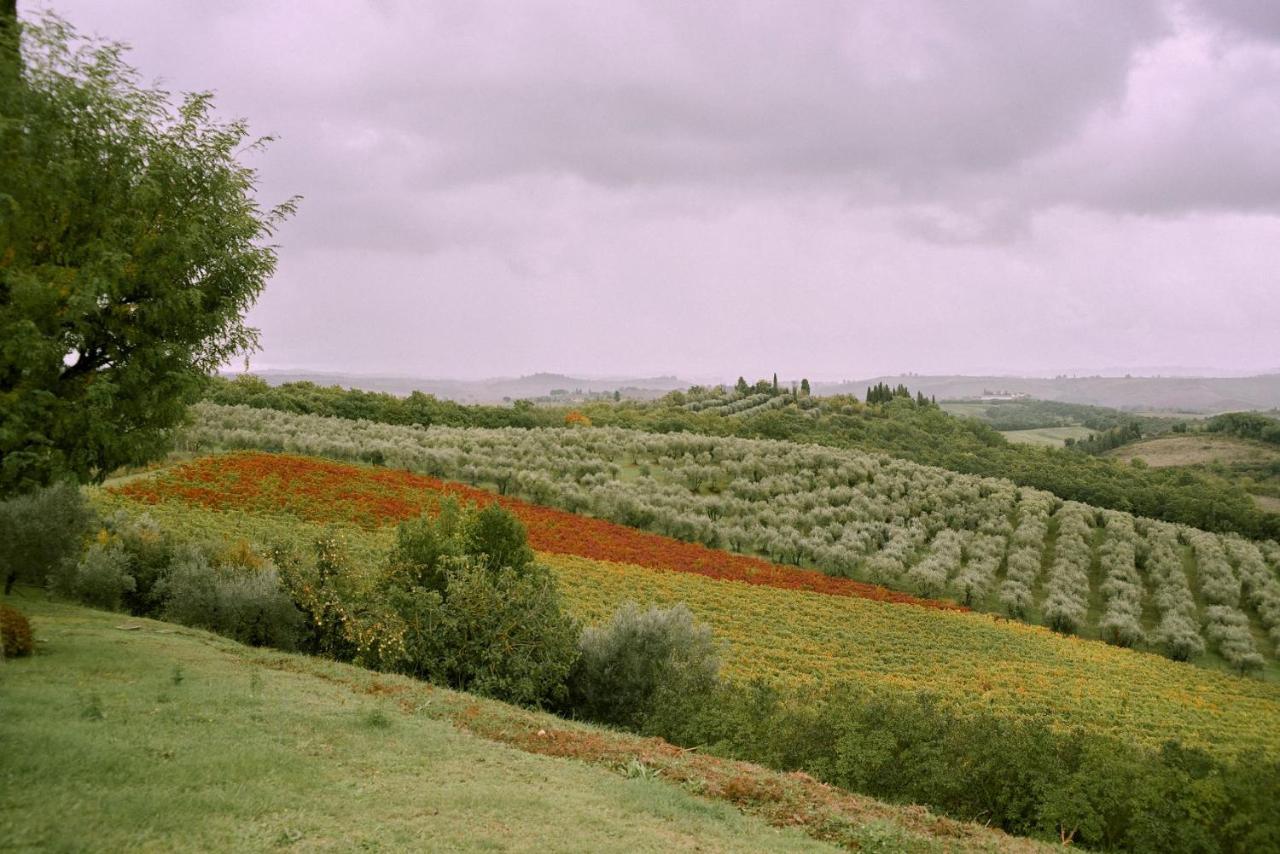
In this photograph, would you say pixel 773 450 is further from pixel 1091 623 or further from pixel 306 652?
pixel 306 652

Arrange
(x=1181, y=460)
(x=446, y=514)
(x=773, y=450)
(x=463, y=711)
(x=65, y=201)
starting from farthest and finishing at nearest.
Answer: (x=1181, y=460) → (x=773, y=450) → (x=446, y=514) → (x=463, y=711) → (x=65, y=201)

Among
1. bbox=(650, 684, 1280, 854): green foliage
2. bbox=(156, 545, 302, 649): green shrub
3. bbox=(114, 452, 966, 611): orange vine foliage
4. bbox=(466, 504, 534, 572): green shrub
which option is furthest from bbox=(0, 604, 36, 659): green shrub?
bbox=(114, 452, 966, 611): orange vine foliage

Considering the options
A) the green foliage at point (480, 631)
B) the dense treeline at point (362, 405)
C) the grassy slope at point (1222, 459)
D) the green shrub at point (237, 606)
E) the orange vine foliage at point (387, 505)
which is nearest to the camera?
the green foliage at point (480, 631)

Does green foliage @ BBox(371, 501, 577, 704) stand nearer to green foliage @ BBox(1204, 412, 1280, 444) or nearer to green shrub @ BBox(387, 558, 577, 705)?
green shrub @ BBox(387, 558, 577, 705)

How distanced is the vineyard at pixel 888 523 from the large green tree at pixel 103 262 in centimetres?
3325

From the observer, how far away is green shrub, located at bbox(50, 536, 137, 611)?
1873 centimetres

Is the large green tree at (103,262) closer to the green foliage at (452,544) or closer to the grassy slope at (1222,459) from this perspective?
the green foliage at (452,544)

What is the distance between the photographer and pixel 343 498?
37.0m

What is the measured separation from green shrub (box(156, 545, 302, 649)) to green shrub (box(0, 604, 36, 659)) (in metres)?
5.51

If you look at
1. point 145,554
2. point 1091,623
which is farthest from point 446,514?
point 1091,623

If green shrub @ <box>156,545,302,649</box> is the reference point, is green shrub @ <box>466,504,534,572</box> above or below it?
above

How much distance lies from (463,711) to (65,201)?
1090cm

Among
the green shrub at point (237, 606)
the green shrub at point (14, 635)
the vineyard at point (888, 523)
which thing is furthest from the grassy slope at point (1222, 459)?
the green shrub at point (14, 635)

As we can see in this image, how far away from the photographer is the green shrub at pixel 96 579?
1873cm
